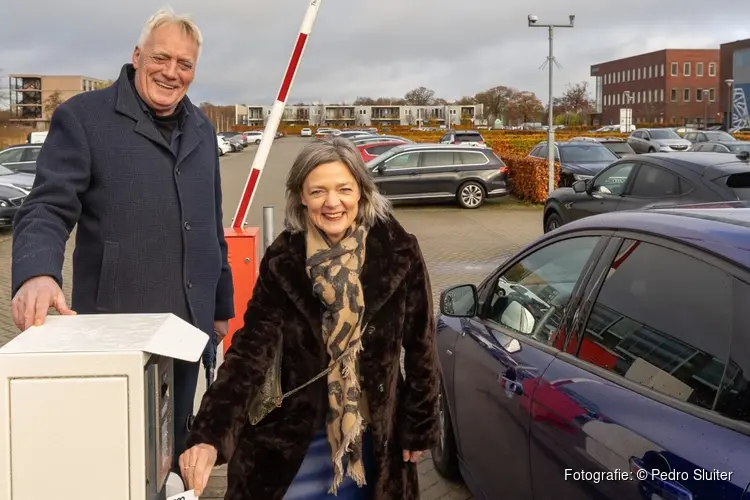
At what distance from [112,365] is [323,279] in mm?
959

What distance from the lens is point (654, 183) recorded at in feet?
31.2

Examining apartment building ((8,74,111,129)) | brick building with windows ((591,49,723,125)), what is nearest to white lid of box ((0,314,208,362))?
brick building with windows ((591,49,723,125))

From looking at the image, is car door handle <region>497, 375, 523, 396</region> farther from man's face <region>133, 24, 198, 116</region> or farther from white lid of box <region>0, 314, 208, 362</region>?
man's face <region>133, 24, 198, 116</region>

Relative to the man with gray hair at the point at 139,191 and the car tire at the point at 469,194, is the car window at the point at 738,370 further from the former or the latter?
the car tire at the point at 469,194

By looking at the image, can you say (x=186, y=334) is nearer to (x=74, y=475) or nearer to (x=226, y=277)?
(x=74, y=475)

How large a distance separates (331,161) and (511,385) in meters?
1.18

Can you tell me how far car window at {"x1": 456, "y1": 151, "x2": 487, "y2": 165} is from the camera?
2009 centimetres

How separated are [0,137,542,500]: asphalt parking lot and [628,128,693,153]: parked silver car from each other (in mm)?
17763

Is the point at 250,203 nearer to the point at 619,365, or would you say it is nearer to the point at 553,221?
the point at 619,365

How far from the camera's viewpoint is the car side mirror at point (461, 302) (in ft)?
11.9

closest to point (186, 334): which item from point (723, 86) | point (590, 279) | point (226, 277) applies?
point (226, 277)

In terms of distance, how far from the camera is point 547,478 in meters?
2.59

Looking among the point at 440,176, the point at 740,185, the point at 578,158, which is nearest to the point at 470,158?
the point at 440,176

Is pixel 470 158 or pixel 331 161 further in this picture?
pixel 470 158
